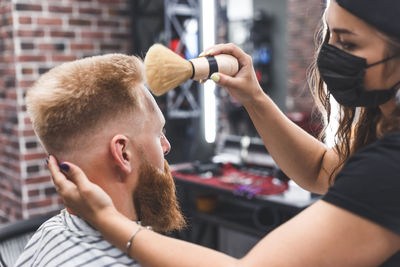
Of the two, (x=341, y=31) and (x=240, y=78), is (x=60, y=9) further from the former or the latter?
(x=341, y=31)

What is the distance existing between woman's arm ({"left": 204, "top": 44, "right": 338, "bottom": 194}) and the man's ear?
356 mm

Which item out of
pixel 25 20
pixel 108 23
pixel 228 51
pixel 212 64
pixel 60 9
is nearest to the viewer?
pixel 212 64

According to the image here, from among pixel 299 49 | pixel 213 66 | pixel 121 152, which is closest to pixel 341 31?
pixel 213 66

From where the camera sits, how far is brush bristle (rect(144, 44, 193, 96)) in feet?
3.29

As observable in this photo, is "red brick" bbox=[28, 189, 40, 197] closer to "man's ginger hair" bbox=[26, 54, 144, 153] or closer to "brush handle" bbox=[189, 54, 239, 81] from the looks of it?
"man's ginger hair" bbox=[26, 54, 144, 153]

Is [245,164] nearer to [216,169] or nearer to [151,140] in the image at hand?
[216,169]

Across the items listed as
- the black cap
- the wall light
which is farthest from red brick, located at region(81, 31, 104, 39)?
the black cap

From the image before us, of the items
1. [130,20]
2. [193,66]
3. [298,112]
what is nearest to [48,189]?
[130,20]

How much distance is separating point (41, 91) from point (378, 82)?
83cm

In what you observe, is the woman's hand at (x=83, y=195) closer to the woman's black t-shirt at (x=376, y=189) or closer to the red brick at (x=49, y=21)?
the woman's black t-shirt at (x=376, y=189)

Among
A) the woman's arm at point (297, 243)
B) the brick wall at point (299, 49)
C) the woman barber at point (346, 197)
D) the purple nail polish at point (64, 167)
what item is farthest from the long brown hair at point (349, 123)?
the brick wall at point (299, 49)

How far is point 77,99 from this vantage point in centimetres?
110

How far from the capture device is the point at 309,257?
833 millimetres

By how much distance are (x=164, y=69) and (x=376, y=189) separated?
525 millimetres
